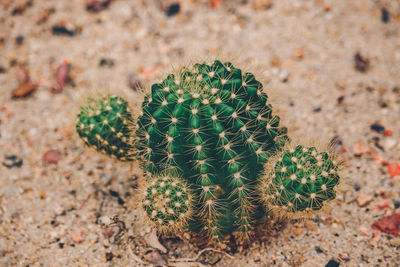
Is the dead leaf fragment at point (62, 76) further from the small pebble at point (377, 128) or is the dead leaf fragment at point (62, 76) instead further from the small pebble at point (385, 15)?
the small pebble at point (385, 15)

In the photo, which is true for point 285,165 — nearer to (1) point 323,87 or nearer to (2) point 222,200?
(2) point 222,200

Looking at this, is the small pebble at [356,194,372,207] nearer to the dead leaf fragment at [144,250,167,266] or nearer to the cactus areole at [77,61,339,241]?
the cactus areole at [77,61,339,241]

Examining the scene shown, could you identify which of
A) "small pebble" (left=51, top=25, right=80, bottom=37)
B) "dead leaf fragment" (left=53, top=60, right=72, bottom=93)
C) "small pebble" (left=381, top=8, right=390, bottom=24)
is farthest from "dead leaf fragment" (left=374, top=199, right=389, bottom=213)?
"small pebble" (left=51, top=25, right=80, bottom=37)

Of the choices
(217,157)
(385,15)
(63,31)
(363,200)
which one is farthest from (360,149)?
(63,31)

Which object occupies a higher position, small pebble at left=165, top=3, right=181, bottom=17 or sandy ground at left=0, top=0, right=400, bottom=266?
small pebble at left=165, top=3, right=181, bottom=17

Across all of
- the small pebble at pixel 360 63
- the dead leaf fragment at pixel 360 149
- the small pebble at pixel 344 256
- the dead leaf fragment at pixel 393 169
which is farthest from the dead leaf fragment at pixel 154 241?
the small pebble at pixel 360 63

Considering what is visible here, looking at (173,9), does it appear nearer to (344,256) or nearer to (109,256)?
(109,256)
